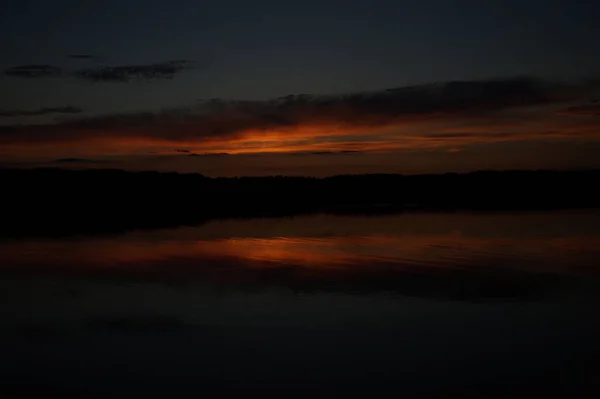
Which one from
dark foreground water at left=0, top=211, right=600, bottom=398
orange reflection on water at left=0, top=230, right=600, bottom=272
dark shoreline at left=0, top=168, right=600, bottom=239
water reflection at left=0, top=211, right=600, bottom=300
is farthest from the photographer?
dark shoreline at left=0, top=168, right=600, bottom=239

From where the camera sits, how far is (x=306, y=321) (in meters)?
10.0

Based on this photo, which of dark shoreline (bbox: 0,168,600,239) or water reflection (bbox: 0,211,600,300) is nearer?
water reflection (bbox: 0,211,600,300)

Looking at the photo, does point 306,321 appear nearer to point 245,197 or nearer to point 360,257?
point 360,257

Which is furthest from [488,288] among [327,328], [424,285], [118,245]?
[118,245]

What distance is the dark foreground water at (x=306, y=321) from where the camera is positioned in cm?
753

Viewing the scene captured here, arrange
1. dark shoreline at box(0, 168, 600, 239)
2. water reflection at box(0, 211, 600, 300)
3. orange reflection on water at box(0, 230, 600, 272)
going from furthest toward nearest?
dark shoreline at box(0, 168, 600, 239), orange reflection on water at box(0, 230, 600, 272), water reflection at box(0, 211, 600, 300)

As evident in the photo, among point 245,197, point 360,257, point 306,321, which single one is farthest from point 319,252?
point 245,197

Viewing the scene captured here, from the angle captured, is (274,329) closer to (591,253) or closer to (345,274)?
(345,274)

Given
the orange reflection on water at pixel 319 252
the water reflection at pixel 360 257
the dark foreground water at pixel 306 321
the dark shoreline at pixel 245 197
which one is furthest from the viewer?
the dark shoreline at pixel 245 197

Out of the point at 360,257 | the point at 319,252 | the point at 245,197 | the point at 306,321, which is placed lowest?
the point at 306,321

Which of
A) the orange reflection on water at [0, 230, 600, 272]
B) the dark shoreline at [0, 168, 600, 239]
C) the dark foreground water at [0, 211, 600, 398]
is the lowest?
the dark foreground water at [0, 211, 600, 398]

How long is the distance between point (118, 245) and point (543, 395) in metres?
15.0

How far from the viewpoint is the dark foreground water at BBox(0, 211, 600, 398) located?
7.53m

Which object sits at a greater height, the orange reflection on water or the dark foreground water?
the orange reflection on water
